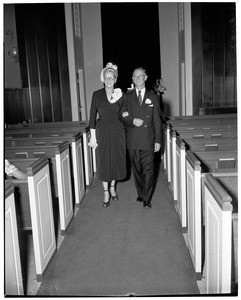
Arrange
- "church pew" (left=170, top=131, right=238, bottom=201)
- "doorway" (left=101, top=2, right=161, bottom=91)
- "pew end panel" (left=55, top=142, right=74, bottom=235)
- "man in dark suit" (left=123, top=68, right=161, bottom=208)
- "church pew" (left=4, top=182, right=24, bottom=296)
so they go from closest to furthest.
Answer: "church pew" (left=4, top=182, right=24, bottom=296) → "pew end panel" (left=55, top=142, right=74, bottom=235) → "church pew" (left=170, top=131, right=238, bottom=201) → "man in dark suit" (left=123, top=68, right=161, bottom=208) → "doorway" (left=101, top=2, right=161, bottom=91)

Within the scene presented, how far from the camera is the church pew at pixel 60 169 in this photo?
3.50m

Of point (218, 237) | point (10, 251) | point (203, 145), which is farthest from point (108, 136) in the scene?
point (218, 237)

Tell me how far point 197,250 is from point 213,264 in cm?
62

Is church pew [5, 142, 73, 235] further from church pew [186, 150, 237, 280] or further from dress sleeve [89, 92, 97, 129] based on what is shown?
church pew [186, 150, 237, 280]

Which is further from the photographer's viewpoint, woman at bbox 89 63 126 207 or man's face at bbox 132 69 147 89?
woman at bbox 89 63 126 207

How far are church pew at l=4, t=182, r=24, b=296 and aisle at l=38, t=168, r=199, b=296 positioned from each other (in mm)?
563

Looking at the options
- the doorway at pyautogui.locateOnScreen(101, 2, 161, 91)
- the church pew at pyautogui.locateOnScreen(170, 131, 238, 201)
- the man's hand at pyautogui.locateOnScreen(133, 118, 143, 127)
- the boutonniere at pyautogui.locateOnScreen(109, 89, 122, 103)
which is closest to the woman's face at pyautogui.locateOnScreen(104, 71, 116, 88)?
the boutonniere at pyautogui.locateOnScreen(109, 89, 122, 103)

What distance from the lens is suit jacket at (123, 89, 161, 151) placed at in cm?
391

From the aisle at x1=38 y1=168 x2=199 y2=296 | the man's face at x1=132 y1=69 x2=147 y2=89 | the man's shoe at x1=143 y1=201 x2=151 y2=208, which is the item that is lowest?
the aisle at x1=38 y1=168 x2=199 y2=296

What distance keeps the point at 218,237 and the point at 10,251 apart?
122 centimetres

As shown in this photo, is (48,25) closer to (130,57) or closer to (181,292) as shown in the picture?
(130,57)

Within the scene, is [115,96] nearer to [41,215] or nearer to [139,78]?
[139,78]

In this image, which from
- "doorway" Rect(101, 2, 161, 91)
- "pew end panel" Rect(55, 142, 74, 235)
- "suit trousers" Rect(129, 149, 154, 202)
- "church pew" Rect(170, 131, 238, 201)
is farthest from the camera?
"doorway" Rect(101, 2, 161, 91)

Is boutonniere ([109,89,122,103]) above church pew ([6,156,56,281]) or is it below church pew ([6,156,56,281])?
above
